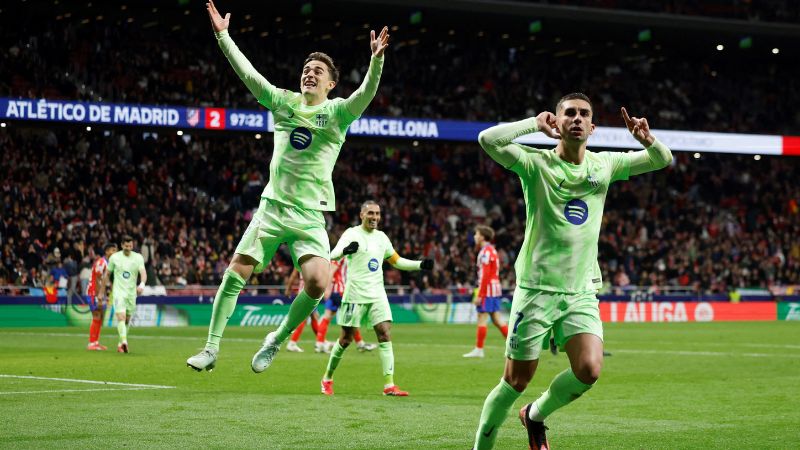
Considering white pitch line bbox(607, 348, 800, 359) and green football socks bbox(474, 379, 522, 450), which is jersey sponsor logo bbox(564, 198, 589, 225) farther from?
white pitch line bbox(607, 348, 800, 359)

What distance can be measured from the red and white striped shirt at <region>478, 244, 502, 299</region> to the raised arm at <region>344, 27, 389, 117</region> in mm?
13754

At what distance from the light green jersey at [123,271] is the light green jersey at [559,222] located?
53.4 ft

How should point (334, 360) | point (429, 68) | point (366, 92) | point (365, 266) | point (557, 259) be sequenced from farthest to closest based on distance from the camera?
point (429, 68) < point (365, 266) < point (334, 360) < point (366, 92) < point (557, 259)

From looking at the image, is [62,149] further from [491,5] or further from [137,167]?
[491,5]

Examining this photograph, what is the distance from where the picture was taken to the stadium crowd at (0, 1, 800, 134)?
3897 cm

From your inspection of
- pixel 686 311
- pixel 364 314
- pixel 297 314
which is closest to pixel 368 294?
pixel 364 314

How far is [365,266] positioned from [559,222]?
27.0ft

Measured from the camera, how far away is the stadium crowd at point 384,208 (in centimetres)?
3525

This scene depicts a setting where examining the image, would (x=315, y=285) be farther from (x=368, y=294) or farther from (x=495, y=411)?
(x=368, y=294)

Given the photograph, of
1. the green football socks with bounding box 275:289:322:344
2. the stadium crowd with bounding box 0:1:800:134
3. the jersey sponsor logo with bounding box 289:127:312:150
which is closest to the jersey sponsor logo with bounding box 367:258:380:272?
the green football socks with bounding box 275:289:322:344

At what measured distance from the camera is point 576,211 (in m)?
8.52

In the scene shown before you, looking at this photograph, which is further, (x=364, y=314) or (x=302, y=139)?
(x=364, y=314)

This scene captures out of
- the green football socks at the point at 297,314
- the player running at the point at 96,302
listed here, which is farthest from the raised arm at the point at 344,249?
the player running at the point at 96,302

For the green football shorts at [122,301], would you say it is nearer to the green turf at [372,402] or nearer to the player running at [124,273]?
the player running at [124,273]
